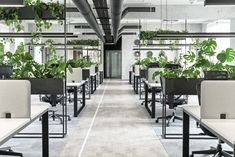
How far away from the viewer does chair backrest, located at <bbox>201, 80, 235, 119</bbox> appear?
11.3ft

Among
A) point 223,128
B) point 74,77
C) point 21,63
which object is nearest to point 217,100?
point 223,128

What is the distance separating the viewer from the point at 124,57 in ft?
77.8

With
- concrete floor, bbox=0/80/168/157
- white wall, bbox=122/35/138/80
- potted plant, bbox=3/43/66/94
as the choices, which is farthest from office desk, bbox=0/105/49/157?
white wall, bbox=122/35/138/80

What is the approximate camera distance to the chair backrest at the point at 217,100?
3430mm

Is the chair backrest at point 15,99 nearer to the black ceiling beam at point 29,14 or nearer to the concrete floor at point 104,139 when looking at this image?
the concrete floor at point 104,139

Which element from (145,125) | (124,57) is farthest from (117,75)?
(145,125)

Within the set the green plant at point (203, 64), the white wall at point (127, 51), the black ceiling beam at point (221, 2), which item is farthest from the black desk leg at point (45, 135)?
the white wall at point (127, 51)

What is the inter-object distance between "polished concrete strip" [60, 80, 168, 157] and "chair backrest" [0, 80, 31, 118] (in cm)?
164

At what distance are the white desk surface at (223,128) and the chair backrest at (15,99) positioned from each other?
172 cm

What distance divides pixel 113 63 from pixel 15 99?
889 inches

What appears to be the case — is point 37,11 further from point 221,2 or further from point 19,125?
point 19,125

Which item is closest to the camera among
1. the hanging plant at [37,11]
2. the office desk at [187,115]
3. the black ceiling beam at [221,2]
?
the office desk at [187,115]

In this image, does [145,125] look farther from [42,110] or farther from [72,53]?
[72,53]

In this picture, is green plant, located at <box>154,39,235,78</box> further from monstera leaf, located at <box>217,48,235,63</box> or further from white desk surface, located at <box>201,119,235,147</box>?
white desk surface, located at <box>201,119,235,147</box>
